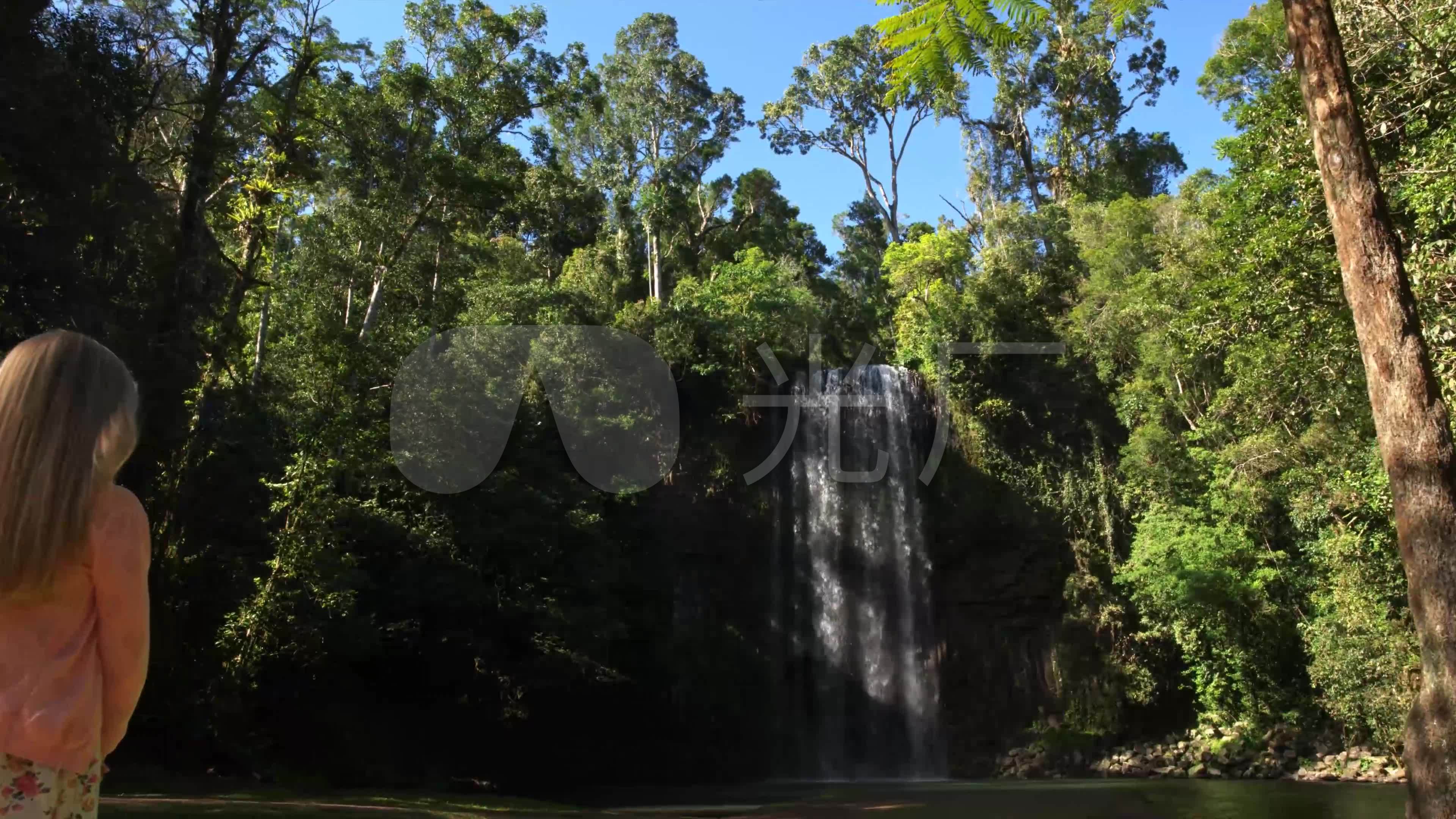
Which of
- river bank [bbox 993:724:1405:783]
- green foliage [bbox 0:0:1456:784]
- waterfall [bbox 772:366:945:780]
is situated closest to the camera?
green foliage [bbox 0:0:1456:784]

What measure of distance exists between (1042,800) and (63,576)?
1457cm

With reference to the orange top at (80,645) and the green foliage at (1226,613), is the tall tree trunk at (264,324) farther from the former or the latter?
the green foliage at (1226,613)

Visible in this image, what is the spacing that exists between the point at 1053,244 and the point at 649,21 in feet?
50.0

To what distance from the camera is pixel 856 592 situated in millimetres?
21938

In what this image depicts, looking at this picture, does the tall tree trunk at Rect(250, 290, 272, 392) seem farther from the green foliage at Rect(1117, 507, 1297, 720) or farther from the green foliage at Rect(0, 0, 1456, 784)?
the green foliage at Rect(1117, 507, 1297, 720)

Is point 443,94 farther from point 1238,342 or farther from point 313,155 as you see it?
point 1238,342

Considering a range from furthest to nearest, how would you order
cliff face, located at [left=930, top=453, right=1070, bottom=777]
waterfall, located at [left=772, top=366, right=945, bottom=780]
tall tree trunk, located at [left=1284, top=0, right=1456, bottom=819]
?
cliff face, located at [left=930, top=453, right=1070, bottom=777] < waterfall, located at [left=772, top=366, right=945, bottom=780] < tall tree trunk, located at [left=1284, top=0, right=1456, bottom=819]

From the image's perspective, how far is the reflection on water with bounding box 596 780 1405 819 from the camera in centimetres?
1247

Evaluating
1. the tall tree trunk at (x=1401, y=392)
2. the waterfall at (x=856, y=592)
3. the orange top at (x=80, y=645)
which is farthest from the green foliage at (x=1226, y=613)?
the orange top at (x=80, y=645)

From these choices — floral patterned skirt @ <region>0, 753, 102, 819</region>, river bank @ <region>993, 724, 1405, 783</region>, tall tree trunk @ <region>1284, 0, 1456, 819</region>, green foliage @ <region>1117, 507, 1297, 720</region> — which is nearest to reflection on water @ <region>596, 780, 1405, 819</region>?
river bank @ <region>993, 724, 1405, 783</region>

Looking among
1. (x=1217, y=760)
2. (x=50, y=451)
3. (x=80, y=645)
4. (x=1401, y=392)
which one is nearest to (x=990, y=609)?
(x=1217, y=760)

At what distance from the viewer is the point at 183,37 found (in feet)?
42.2

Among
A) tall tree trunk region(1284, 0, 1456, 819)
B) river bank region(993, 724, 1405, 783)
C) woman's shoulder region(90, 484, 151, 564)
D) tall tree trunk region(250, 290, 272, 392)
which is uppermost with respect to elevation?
tall tree trunk region(250, 290, 272, 392)

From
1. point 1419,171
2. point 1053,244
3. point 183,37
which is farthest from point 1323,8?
point 1053,244
